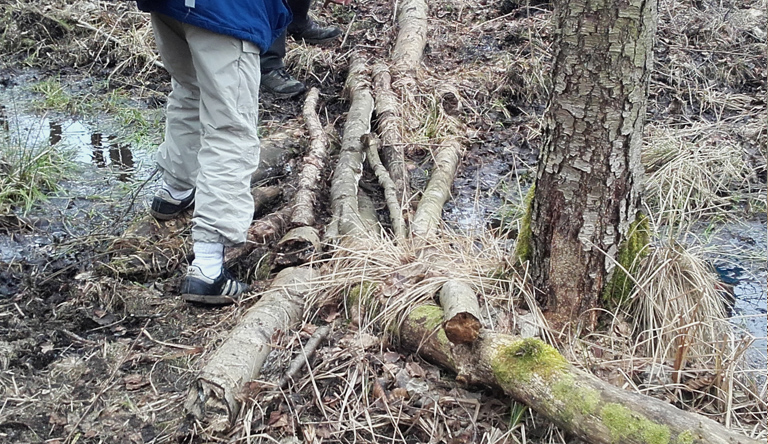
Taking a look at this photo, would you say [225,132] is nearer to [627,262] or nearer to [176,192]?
[176,192]

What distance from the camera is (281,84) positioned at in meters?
5.54

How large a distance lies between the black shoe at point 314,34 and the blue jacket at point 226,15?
3.22m

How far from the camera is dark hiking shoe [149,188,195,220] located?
362 cm

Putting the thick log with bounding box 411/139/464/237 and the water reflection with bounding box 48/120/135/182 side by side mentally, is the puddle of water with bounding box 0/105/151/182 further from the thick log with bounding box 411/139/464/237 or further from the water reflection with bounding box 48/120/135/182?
the thick log with bounding box 411/139/464/237

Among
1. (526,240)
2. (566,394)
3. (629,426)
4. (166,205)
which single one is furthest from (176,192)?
(629,426)

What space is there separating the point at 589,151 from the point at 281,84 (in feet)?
11.9

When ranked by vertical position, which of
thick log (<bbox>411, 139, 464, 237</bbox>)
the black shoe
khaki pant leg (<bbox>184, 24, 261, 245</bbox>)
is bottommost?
thick log (<bbox>411, 139, 464, 237</bbox>)

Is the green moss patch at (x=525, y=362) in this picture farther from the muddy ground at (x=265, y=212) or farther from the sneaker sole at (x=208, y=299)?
the sneaker sole at (x=208, y=299)

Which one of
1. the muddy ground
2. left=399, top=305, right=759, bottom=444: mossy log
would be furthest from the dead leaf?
left=399, top=305, right=759, bottom=444: mossy log

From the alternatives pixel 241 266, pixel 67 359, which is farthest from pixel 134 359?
pixel 241 266

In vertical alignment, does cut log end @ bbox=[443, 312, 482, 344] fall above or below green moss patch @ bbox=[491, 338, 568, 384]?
above

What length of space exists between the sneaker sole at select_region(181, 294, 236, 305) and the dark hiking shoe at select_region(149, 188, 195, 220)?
2.47ft

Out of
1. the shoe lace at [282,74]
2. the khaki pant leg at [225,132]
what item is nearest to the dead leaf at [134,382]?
the khaki pant leg at [225,132]

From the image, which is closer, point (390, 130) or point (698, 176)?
point (698, 176)
